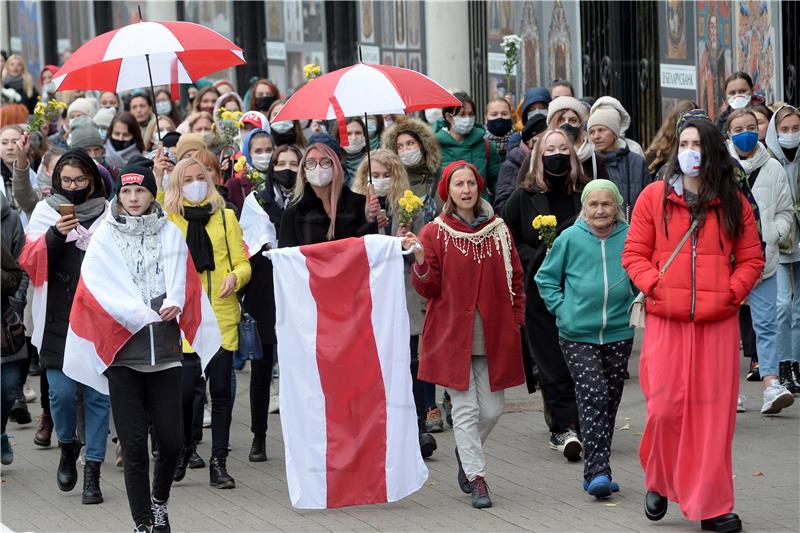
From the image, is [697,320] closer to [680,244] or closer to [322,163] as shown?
[680,244]

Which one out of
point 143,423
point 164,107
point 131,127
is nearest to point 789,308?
point 143,423

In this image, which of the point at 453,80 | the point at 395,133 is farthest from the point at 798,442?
the point at 453,80

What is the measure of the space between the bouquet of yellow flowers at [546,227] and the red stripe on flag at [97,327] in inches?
103

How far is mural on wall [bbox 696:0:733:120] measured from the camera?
567 inches

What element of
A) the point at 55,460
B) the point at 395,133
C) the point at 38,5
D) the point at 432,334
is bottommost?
the point at 55,460

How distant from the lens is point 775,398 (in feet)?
34.1

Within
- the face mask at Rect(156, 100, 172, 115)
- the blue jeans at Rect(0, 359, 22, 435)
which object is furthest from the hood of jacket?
the face mask at Rect(156, 100, 172, 115)

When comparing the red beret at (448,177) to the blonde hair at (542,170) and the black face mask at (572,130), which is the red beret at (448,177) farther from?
the black face mask at (572,130)

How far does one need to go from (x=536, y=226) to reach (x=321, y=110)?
4.66 ft

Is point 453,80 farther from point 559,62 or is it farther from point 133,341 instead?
point 133,341

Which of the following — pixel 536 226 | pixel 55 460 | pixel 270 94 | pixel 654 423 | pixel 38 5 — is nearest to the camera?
pixel 654 423

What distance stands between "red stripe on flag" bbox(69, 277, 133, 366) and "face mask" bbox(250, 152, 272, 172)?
332cm

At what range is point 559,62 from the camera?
17.1 meters

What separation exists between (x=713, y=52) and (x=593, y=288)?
21.4ft
